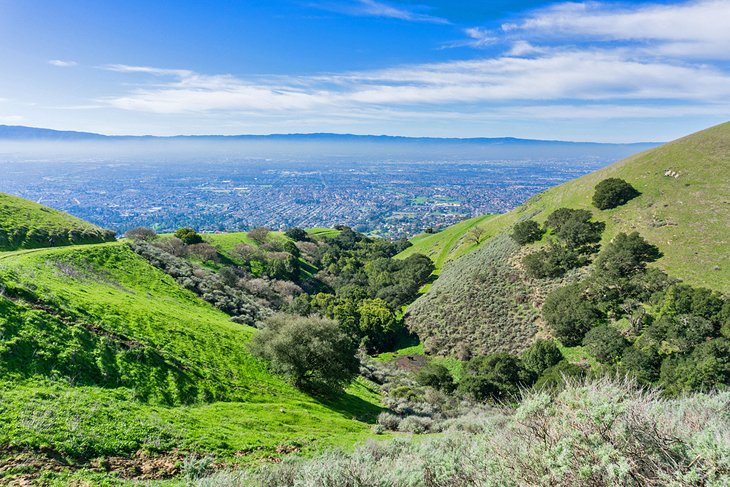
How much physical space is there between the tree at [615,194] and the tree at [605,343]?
21.8m

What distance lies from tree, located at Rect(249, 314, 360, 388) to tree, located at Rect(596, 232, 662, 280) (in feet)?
97.4

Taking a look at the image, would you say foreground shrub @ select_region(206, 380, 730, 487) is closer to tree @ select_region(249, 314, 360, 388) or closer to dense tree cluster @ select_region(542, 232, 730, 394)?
tree @ select_region(249, 314, 360, 388)

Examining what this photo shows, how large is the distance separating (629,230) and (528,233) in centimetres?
1198

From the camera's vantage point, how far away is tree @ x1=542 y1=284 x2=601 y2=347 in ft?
117

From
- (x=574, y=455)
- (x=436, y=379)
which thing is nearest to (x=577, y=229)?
(x=436, y=379)

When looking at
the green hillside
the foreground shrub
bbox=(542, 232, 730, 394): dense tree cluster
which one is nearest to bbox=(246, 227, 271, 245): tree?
the green hillside

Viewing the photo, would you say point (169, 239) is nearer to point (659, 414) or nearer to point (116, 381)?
point (116, 381)

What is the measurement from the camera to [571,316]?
36250mm

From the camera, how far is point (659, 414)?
29.0ft

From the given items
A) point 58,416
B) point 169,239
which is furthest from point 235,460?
point 169,239

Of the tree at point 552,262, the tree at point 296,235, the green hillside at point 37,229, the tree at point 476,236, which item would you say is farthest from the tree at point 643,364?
the tree at point 296,235

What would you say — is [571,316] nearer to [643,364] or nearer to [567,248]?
[643,364]

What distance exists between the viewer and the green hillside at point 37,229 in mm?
34344

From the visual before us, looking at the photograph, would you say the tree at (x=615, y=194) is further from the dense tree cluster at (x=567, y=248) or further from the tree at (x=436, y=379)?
the tree at (x=436, y=379)
